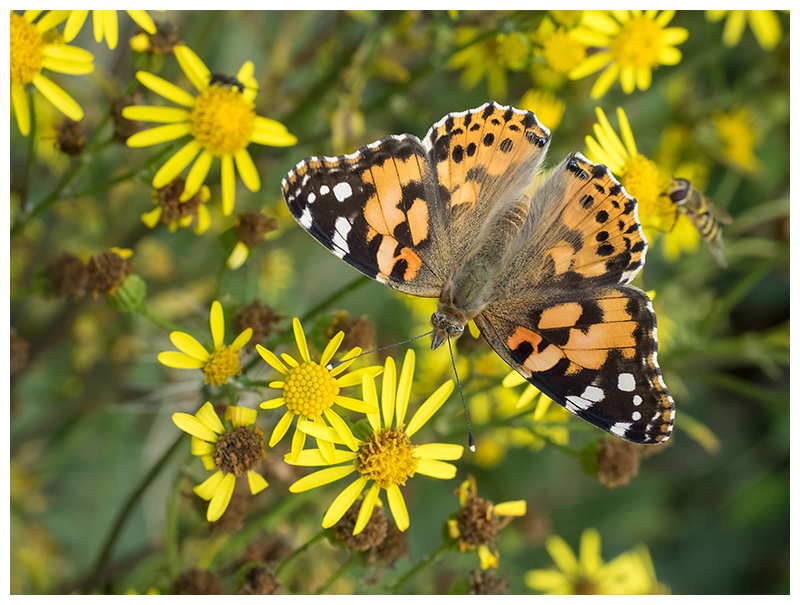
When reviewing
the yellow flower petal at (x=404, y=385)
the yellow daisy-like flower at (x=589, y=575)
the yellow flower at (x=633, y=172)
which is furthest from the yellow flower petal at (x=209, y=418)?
the yellow daisy-like flower at (x=589, y=575)

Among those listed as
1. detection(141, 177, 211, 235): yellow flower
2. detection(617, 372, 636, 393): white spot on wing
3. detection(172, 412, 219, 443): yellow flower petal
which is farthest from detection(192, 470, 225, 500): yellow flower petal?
detection(617, 372, 636, 393): white spot on wing

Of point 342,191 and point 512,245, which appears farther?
point 512,245

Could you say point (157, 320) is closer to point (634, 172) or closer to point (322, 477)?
point (322, 477)

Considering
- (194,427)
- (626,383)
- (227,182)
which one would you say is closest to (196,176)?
(227,182)

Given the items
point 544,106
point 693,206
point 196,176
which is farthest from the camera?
point 544,106

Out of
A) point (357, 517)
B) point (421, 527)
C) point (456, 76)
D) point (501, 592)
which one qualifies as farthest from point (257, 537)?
point (456, 76)

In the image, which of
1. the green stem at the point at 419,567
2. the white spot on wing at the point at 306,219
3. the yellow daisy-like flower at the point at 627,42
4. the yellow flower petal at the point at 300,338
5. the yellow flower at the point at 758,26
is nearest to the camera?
the yellow flower petal at the point at 300,338

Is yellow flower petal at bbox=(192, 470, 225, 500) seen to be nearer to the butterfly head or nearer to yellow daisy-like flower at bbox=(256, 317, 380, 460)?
yellow daisy-like flower at bbox=(256, 317, 380, 460)

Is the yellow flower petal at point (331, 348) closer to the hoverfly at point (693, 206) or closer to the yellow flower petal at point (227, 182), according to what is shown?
the yellow flower petal at point (227, 182)
